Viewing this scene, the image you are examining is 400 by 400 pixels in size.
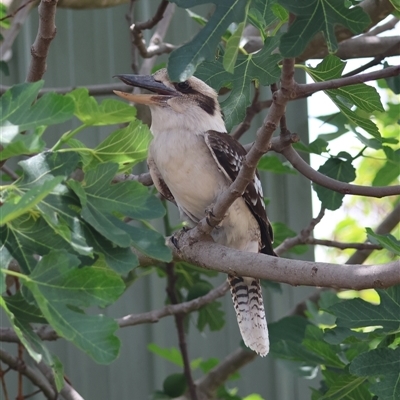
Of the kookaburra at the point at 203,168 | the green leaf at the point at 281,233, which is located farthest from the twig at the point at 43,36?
the green leaf at the point at 281,233

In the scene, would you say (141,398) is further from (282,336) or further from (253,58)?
(253,58)

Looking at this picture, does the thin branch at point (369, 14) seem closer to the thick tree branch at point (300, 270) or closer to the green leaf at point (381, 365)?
the thick tree branch at point (300, 270)

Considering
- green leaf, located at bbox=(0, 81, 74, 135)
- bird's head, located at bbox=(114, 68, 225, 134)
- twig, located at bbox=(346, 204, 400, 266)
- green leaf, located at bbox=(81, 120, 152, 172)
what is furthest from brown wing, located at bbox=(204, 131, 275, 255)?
green leaf, located at bbox=(0, 81, 74, 135)

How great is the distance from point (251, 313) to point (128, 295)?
3.86ft

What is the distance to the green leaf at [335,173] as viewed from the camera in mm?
2549

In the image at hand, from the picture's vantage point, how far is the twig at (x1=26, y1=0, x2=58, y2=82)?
1.83 m

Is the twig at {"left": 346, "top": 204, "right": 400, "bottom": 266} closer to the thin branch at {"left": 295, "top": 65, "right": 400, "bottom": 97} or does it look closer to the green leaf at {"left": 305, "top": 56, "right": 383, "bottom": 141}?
the green leaf at {"left": 305, "top": 56, "right": 383, "bottom": 141}

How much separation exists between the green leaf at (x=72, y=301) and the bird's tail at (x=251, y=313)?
4.54ft

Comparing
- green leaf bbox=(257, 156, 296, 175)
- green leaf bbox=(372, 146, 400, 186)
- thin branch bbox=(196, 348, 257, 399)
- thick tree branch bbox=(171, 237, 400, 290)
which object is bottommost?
thin branch bbox=(196, 348, 257, 399)

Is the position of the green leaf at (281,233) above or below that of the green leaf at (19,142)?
below

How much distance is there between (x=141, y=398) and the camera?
12.7ft

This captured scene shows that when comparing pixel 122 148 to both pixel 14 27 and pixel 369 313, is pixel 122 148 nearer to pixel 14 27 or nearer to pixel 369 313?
pixel 369 313

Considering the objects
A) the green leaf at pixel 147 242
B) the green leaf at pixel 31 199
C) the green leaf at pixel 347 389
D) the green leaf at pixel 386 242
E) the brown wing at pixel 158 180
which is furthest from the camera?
the brown wing at pixel 158 180

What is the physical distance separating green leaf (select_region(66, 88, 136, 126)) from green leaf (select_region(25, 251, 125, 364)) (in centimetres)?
28
